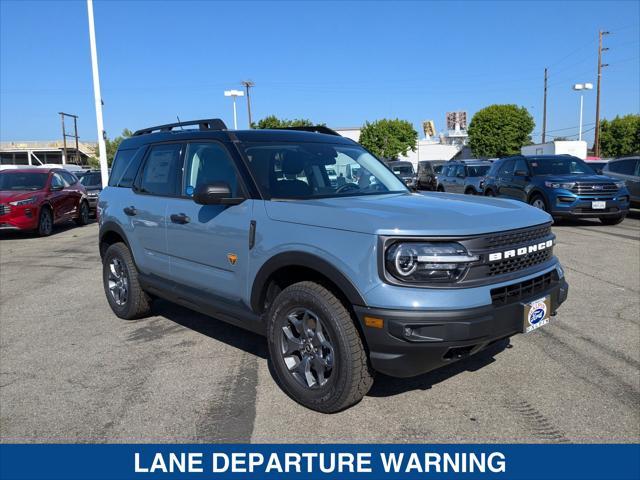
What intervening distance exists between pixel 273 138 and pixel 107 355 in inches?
91.6

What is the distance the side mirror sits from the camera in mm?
3650

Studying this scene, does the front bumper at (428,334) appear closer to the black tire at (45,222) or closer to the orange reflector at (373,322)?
the orange reflector at (373,322)

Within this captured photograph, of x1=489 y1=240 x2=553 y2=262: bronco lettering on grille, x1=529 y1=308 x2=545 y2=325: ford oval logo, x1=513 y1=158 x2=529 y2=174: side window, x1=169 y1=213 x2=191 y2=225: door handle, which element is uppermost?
x1=513 y1=158 x2=529 y2=174: side window

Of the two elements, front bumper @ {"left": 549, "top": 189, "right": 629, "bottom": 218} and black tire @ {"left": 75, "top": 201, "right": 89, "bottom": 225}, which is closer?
front bumper @ {"left": 549, "top": 189, "right": 629, "bottom": 218}

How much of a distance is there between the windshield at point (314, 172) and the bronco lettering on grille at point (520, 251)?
129 centimetres

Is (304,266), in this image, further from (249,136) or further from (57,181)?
(57,181)

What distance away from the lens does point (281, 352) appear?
11.6 ft

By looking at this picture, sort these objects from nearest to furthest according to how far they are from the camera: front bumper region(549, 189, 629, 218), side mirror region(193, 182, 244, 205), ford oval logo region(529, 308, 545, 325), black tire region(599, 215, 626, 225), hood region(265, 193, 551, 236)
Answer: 1. hood region(265, 193, 551, 236)
2. ford oval logo region(529, 308, 545, 325)
3. side mirror region(193, 182, 244, 205)
4. front bumper region(549, 189, 629, 218)
5. black tire region(599, 215, 626, 225)

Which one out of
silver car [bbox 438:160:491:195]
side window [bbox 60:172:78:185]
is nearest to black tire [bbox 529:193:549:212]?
silver car [bbox 438:160:491:195]

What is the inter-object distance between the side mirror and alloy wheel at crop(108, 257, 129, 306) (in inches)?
81.4

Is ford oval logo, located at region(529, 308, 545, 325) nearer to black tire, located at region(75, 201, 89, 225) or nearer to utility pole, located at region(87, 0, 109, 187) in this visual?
black tire, located at region(75, 201, 89, 225)

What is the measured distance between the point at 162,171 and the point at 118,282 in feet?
4.84

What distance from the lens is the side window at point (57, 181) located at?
13968 millimetres

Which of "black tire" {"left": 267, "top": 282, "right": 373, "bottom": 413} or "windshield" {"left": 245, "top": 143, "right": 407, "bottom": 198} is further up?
"windshield" {"left": 245, "top": 143, "right": 407, "bottom": 198}
